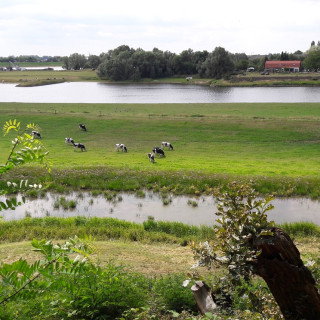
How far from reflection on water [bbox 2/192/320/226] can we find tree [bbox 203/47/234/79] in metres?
93.4

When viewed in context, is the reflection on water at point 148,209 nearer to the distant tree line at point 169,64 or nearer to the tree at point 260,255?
the tree at point 260,255

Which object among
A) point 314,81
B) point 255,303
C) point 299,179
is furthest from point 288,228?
point 314,81

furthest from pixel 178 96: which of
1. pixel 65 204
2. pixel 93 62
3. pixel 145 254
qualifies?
pixel 93 62

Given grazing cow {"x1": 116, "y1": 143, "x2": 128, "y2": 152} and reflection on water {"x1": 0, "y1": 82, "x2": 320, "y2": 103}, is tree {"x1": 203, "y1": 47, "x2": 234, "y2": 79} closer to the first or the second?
reflection on water {"x1": 0, "y1": 82, "x2": 320, "y2": 103}

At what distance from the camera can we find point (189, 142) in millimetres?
35344

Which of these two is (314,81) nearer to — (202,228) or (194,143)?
(194,143)

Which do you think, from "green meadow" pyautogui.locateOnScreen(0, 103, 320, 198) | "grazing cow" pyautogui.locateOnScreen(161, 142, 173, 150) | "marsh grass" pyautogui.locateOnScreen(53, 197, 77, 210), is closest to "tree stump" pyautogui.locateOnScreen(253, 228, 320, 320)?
"marsh grass" pyautogui.locateOnScreen(53, 197, 77, 210)

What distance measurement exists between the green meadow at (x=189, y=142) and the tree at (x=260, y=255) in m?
16.7

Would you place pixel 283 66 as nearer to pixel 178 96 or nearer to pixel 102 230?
pixel 178 96

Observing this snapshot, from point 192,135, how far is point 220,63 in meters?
79.4

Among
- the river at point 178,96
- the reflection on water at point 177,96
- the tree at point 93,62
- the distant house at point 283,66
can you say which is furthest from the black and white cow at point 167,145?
the tree at point 93,62

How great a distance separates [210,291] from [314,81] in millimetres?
102280

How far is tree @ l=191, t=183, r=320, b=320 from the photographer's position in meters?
4.52

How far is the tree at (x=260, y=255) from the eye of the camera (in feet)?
14.8
